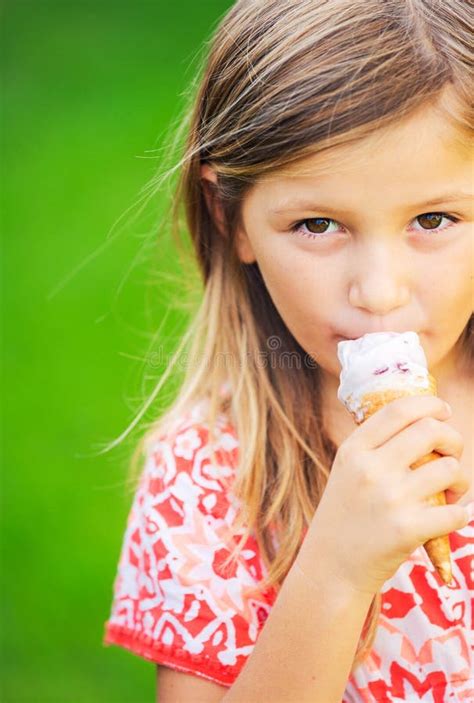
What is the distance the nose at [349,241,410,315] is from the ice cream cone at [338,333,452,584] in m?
0.06

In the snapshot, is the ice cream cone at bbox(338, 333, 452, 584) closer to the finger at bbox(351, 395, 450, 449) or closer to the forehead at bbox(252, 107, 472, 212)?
the finger at bbox(351, 395, 450, 449)

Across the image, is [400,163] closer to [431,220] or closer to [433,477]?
[431,220]

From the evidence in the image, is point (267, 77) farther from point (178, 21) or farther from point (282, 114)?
point (178, 21)

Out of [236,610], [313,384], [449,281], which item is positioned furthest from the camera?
[313,384]

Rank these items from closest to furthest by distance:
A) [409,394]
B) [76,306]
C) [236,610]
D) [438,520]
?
[438,520]
[409,394]
[236,610]
[76,306]

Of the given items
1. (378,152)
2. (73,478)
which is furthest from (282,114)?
(73,478)

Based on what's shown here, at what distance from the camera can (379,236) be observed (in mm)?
1749

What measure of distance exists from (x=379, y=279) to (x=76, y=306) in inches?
123

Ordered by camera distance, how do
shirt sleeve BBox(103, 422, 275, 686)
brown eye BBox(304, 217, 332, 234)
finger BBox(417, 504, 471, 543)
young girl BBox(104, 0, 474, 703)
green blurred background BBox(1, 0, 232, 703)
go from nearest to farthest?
finger BBox(417, 504, 471, 543)
young girl BBox(104, 0, 474, 703)
brown eye BBox(304, 217, 332, 234)
shirt sleeve BBox(103, 422, 275, 686)
green blurred background BBox(1, 0, 232, 703)

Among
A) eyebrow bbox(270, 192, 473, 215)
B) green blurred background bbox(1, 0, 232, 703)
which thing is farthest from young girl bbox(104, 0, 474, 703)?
green blurred background bbox(1, 0, 232, 703)

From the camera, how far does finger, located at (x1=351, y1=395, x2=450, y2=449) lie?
1.64 metres

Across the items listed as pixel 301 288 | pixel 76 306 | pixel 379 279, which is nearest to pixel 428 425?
pixel 379 279

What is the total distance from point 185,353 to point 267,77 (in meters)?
0.66

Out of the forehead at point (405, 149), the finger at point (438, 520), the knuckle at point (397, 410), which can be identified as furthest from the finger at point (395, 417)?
the forehead at point (405, 149)
